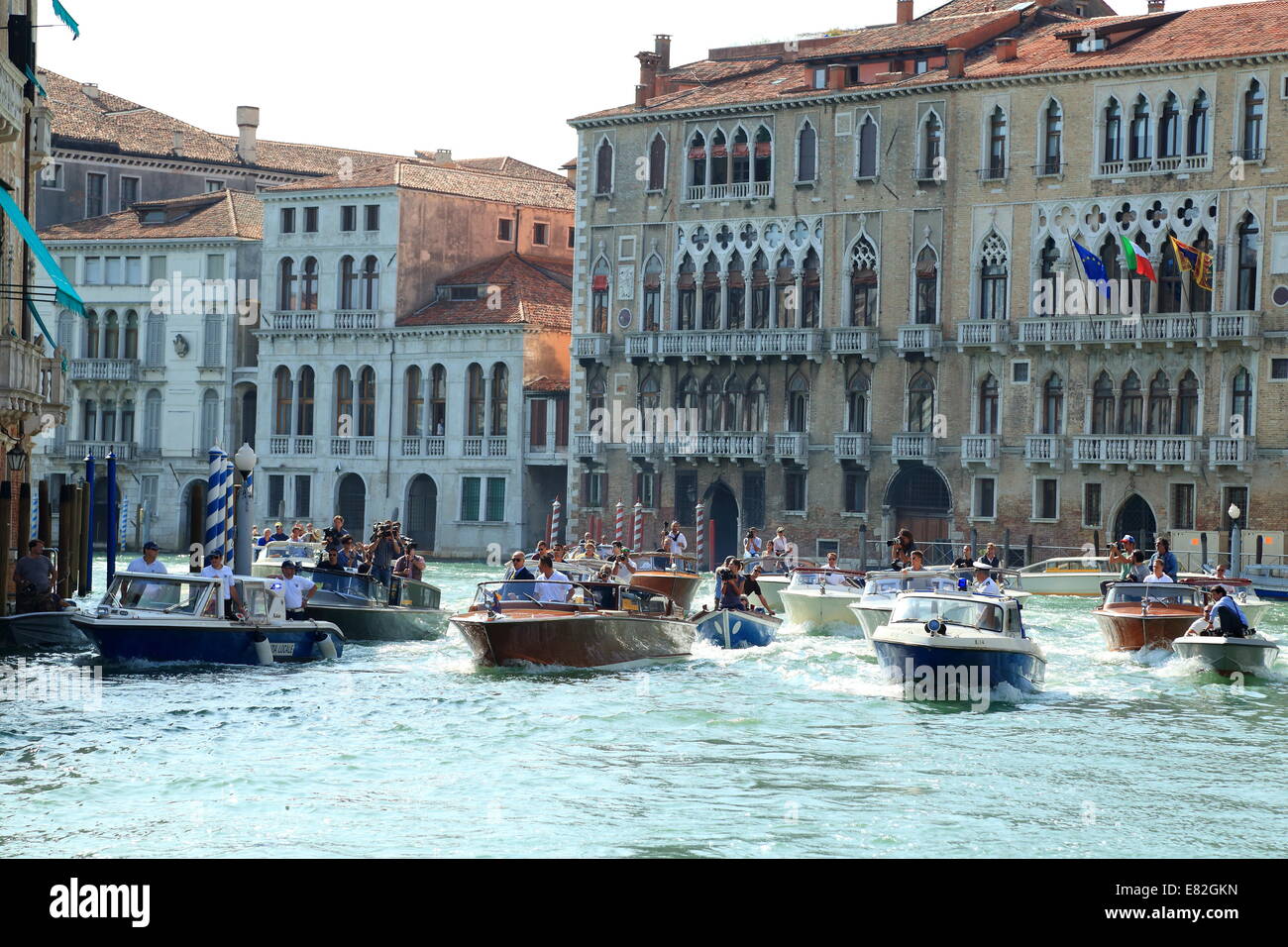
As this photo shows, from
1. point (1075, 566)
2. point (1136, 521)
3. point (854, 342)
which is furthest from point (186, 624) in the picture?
point (854, 342)

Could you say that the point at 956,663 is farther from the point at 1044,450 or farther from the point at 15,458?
the point at 1044,450

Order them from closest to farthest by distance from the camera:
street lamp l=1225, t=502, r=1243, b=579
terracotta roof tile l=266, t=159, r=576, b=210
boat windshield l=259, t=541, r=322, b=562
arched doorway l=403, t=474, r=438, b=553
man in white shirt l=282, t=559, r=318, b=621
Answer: man in white shirt l=282, t=559, r=318, b=621
boat windshield l=259, t=541, r=322, b=562
street lamp l=1225, t=502, r=1243, b=579
arched doorway l=403, t=474, r=438, b=553
terracotta roof tile l=266, t=159, r=576, b=210

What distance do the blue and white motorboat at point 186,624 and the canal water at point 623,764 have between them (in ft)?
0.87

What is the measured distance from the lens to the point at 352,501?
2216 inches

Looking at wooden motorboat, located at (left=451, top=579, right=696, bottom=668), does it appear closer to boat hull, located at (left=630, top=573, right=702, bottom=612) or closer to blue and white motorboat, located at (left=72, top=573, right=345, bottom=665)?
blue and white motorboat, located at (left=72, top=573, right=345, bottom=665)

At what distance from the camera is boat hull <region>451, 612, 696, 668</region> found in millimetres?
22031

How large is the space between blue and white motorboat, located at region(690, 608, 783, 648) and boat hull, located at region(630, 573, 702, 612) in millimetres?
6680

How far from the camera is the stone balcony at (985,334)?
4500cm

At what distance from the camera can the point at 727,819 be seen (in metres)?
13.8

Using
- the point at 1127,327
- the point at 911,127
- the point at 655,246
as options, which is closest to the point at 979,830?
the point at 1127,327

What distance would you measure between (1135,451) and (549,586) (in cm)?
2330

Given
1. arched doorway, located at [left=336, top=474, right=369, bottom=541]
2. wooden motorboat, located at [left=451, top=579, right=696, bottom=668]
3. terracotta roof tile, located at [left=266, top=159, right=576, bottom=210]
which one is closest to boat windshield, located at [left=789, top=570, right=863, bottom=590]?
wooden motorboat, located at [left=451, top=579, right=696, bottom=668]

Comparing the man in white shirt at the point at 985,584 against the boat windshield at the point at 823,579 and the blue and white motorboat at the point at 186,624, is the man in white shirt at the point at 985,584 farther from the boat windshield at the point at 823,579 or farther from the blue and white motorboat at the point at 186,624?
the blue and white motorboat at the point at 186,624
